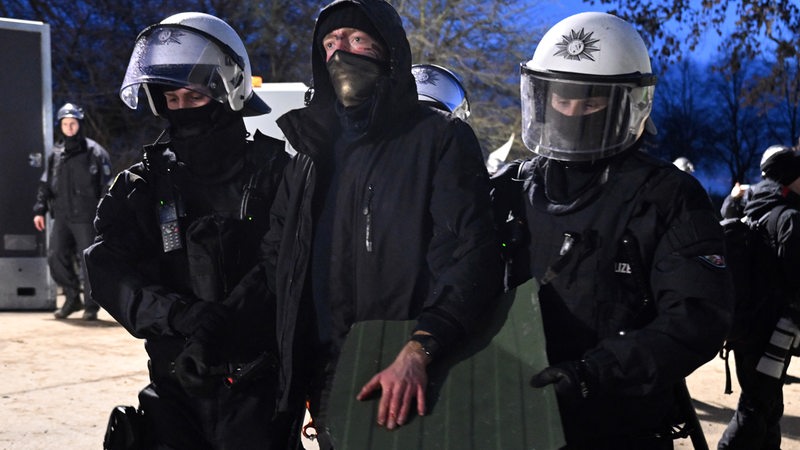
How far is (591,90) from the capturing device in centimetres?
279

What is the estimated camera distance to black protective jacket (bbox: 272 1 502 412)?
268 cm

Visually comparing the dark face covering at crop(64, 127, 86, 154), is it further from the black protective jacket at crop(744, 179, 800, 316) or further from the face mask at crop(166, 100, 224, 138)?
the face mask at crop(166, 100, 224, 138)

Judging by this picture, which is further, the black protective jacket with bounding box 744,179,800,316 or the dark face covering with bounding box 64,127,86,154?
the dark face covering with bounding box 64,127,86,154

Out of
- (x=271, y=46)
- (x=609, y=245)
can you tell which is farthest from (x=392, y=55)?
(x=271, y=46)

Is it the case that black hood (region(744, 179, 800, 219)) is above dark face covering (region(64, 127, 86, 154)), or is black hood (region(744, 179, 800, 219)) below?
above

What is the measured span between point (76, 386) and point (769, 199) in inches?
184

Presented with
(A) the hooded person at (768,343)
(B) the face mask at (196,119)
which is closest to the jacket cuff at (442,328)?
(B) the face mask at (196,119)

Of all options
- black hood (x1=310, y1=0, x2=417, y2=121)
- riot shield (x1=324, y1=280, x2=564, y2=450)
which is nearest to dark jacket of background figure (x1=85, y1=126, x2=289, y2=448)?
black hood (x1=310, y1=0, x2=417, y2=121)

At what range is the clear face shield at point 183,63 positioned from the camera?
3.46 metres

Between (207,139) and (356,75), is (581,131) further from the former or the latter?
(207,139)

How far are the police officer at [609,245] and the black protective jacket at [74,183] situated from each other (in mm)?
7991

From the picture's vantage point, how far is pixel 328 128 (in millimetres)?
2939

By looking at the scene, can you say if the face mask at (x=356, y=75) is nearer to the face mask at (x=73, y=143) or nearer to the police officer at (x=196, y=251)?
the police officer at (x=196, y=251)

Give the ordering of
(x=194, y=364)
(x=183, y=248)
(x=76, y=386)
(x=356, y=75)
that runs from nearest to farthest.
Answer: (x=356, y=75), (x=194, y=364), (x=183, y=248), (x=76, y=386)
